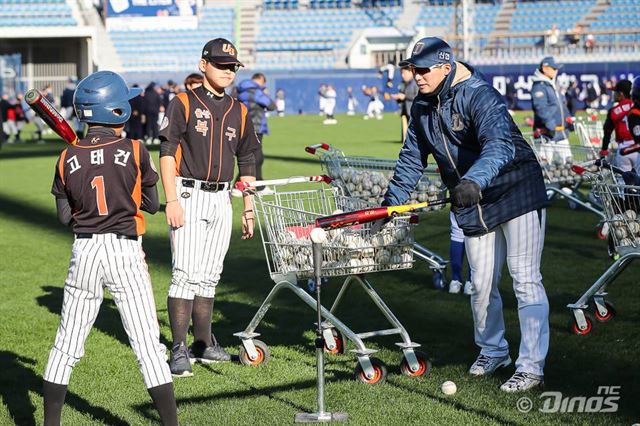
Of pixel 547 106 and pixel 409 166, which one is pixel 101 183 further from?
pixel 547 106

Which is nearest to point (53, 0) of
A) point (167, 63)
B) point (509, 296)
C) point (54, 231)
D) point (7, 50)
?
point (7, 50)

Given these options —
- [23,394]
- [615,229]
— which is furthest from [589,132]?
[23,394]

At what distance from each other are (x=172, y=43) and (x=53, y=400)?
53.4m

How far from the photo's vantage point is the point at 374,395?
6.57m

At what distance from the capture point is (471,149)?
259 inches

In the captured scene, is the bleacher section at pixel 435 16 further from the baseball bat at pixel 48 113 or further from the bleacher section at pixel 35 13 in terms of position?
the baseball bat at pixel 48 113

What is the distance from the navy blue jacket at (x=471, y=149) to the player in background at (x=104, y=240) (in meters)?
1.88

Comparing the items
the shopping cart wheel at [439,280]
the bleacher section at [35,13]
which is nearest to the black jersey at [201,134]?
the shopping cart wheel at [439,280]

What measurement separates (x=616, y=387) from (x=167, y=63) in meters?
50.3

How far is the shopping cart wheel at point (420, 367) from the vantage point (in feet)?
23.1

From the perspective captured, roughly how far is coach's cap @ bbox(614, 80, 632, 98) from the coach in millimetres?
6659

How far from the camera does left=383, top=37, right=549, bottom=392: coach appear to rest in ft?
21.0

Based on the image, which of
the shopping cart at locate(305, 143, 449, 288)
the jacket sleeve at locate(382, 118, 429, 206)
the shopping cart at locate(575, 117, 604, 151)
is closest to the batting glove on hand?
the jacket sleeve at locate(382, 118, 429, 206)

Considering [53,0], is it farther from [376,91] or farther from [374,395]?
[374,395]
